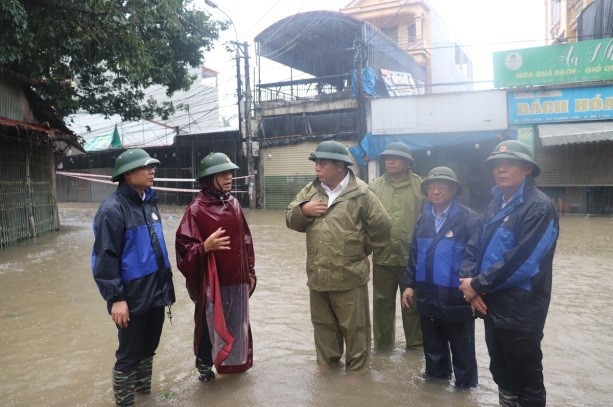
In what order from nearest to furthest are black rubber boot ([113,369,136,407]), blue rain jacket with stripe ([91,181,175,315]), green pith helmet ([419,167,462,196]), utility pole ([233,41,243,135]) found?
blue rain jacket with stripe ([91,181,175,315]) < black rubber boot ([113,369,136,407]) < green pith helmet ([419,167,462,196]) < utility pole ([233,41,243,135])

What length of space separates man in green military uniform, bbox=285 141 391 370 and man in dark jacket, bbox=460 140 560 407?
90 cm

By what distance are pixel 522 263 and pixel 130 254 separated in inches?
92.3

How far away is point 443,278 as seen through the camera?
3561 mm

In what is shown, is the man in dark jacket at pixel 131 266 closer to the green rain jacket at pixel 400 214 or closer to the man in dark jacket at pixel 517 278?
the green rain jacket at pixel 400 214

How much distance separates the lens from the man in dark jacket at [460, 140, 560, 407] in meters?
2.78

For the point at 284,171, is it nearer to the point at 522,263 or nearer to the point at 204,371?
the point at 204,371

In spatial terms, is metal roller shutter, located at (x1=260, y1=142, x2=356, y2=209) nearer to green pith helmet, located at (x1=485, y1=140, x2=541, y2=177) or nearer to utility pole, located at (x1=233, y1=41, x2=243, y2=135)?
utility pole, located at (x1=233, y1=41, x2=243, y2=135)

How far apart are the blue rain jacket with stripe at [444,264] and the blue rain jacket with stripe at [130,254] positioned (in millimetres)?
1776

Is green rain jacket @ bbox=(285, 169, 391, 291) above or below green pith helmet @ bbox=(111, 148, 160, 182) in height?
below

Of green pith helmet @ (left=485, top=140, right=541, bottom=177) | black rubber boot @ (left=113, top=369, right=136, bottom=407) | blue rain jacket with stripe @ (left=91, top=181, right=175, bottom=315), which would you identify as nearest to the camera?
green pith helmet @ (left=485, top=140, right=541, bottom=177)

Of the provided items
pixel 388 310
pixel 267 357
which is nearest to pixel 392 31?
pixel 388 310

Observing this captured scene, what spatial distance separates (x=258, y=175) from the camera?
70.1 feet

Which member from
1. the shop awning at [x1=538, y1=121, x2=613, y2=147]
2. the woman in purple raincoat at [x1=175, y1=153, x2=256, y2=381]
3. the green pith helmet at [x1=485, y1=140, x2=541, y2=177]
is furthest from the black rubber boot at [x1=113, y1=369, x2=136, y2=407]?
the shop awning at [x1=538, y1=121, x2=613, y2=147]

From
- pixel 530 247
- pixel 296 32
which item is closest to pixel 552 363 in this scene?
pixel 530 247
